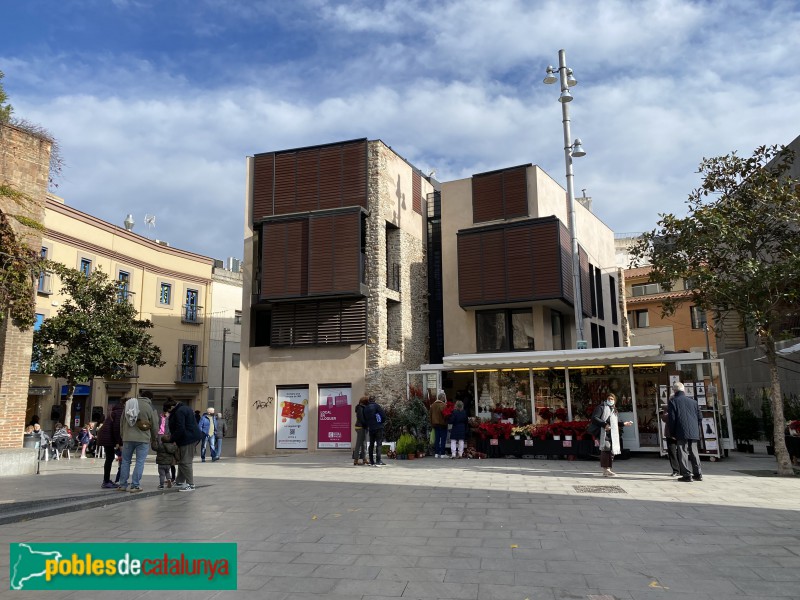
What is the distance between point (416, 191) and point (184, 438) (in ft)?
56.3

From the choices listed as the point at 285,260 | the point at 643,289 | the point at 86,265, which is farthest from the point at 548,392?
the point at 643,289

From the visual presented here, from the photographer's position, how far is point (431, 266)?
86.9ft

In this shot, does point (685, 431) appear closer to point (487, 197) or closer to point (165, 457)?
point (165, 457)

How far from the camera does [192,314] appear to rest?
3794 centimetres

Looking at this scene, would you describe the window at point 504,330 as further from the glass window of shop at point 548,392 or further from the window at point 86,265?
the window at point 86,265

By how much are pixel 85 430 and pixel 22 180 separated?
1194cm

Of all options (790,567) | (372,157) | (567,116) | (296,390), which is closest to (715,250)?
(567,116)

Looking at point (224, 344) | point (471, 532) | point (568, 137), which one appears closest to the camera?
point (471, 532)

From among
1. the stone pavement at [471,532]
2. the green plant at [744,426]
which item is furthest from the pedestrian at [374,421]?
the green plant at [744,426]

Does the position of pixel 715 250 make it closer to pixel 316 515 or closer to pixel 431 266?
pixel 316 515

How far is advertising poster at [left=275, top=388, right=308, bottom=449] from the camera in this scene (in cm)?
2195

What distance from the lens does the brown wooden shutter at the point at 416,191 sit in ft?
85.0

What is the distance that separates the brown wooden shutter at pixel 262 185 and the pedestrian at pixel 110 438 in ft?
41.7

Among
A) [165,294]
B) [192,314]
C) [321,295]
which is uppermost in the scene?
[165,294]
